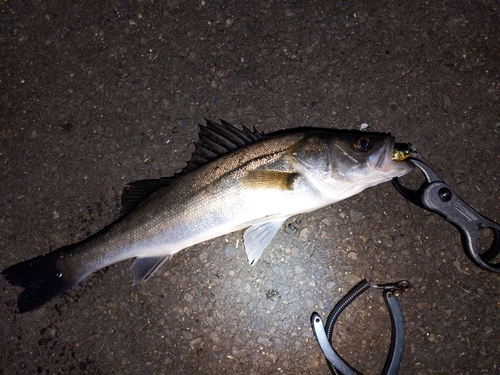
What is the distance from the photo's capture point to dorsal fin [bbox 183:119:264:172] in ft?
8.72

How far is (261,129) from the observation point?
2930 mm

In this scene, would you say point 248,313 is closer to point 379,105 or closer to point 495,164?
point 379,105

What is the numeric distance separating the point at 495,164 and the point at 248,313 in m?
2.34

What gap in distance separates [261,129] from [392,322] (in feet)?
6.03

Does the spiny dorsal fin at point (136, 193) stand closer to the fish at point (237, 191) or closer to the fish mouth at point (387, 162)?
the fish at point (237, 191)

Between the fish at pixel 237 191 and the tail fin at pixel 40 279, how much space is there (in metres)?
0.01

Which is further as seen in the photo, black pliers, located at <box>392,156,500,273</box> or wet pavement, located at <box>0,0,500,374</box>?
wet pavement, located at <box>0,0,500,374</box>

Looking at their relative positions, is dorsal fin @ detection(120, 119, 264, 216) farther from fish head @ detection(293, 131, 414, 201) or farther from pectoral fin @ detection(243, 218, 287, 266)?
pectoral fin @ detection(243, 218, 287, 266)

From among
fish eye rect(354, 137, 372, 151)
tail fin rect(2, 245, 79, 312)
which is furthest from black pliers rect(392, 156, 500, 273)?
tail fin rect(2, 245, 79, 312)

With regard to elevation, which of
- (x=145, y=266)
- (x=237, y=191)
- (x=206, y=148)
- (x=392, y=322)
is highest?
(x=206, y=148)

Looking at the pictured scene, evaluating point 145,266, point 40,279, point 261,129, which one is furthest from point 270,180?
point 40,279

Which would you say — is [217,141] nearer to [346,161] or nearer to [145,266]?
[346,161]

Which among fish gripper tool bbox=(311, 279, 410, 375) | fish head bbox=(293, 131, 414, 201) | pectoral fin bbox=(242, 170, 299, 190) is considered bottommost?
fish gripper tool bbox=(311, 279, 410, 375)

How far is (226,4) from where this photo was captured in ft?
9.93
